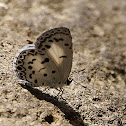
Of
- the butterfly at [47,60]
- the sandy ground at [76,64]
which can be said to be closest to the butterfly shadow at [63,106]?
the sandy ground at [76,64]

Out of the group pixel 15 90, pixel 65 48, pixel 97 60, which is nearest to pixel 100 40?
pixel 97 60

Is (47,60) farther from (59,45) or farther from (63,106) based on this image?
(63,106)

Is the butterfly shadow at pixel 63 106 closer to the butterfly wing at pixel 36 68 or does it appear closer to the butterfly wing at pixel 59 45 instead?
the butterfly wing at pixel 36 68

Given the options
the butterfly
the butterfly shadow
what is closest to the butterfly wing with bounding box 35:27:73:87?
the butterfly

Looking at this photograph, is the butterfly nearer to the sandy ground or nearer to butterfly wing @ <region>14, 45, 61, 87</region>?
butterfly wing @ <region>14, 45, 61, 87</region>

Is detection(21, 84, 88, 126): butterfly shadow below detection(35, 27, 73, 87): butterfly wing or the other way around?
below

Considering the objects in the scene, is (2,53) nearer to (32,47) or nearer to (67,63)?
(32,47)

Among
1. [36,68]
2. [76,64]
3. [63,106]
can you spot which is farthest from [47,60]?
[76,64]

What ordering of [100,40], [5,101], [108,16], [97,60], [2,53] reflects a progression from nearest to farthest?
[5,101]
[2,53]
[97,60]
[100,40]
[108,16]
